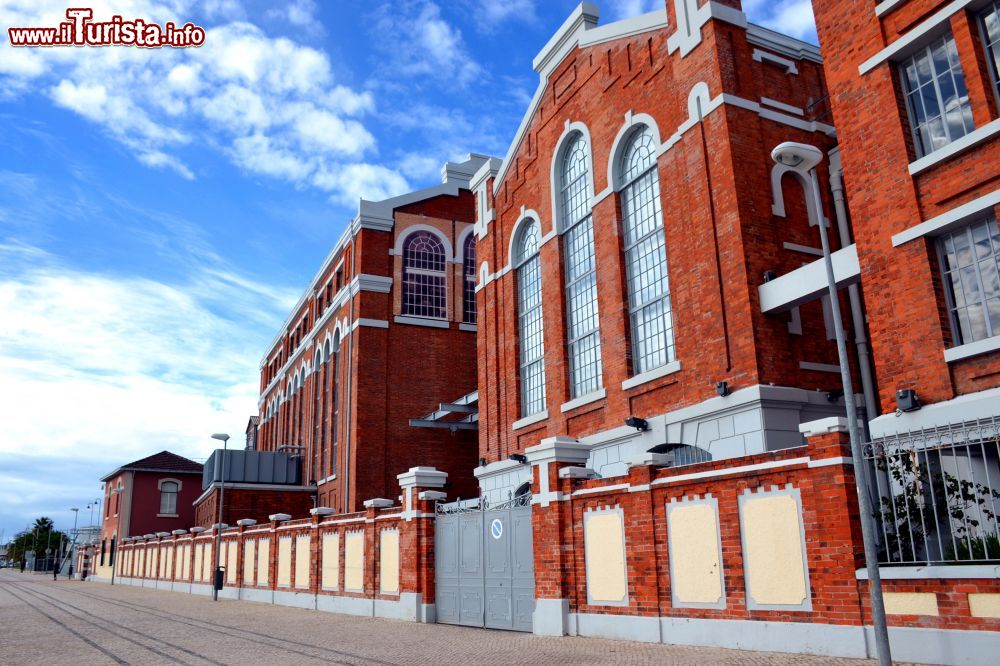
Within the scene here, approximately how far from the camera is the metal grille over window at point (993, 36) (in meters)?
11.9

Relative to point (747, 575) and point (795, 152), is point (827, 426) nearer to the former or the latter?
point (747, 575)

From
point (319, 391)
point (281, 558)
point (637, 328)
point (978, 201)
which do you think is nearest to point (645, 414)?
point (637, 328)

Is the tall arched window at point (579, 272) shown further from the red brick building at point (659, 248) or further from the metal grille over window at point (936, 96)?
the metal grille over window at point (936, 96)

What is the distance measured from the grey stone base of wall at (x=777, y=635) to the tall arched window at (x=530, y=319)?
386 inches

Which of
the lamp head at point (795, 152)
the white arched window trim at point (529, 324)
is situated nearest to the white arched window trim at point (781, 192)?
the lamp head at point (795, 152)

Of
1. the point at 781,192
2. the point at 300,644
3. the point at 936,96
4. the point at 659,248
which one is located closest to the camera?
the point at 936,96

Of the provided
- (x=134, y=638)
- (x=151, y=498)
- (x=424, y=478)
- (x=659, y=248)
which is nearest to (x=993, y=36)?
(x=659, y=248)

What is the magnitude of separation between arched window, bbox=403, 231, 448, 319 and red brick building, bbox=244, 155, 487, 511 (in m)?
0.05

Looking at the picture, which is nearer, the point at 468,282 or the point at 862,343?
the point at 862,343

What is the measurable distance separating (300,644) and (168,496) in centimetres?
5388

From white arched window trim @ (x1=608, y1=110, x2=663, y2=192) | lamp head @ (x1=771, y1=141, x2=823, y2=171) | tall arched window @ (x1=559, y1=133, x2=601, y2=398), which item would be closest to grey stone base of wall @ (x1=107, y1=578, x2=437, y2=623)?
tall arched window @ (x1=559, y1=133, x2=601, y2=398)

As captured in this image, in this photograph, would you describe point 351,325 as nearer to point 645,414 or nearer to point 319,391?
point 319,391

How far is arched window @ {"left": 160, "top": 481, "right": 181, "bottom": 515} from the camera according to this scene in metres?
62.6

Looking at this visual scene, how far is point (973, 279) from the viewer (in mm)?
11805
